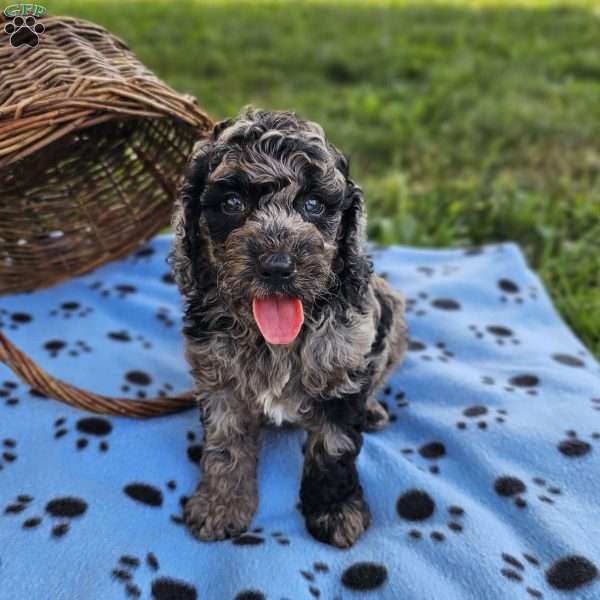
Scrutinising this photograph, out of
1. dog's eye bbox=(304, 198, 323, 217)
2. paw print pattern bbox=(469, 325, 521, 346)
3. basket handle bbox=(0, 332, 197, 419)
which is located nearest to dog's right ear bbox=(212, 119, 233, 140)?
dog's eye bbox=(304, 198, 323, 217)

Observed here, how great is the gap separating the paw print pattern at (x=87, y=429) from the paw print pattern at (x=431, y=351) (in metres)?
1.91

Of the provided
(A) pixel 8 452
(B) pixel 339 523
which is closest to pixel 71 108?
(A) pixel 8 452

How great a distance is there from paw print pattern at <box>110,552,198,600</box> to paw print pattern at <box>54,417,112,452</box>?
0.80 metres

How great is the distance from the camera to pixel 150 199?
4887 millimetres

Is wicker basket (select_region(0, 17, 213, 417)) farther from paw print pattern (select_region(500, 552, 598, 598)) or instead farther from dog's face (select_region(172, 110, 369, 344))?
paw print pattern (select_region(500, 552, 598, 598))

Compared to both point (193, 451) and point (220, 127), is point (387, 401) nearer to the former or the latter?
point (193, 451)

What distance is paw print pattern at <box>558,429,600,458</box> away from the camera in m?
3.58

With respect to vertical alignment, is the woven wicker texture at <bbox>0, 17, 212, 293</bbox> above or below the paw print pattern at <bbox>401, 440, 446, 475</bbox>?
above

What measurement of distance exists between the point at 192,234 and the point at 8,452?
5.08ft

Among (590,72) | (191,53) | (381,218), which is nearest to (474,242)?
(381,218)

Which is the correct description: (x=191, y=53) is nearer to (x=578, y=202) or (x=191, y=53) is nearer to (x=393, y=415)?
(x=578, y=202)

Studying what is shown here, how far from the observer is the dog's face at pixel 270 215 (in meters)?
2.76

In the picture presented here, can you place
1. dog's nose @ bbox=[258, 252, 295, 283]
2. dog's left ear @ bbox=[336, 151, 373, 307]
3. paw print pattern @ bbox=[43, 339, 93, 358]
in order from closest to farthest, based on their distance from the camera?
dog's nose @ bbox=[258, 252, 295, 283] < dog's left ear @ bbox=[336, 151, 373, 307] < paw print pattern @ bbox=[43, 339, 93, 358]

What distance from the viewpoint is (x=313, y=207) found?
2.96 meters
